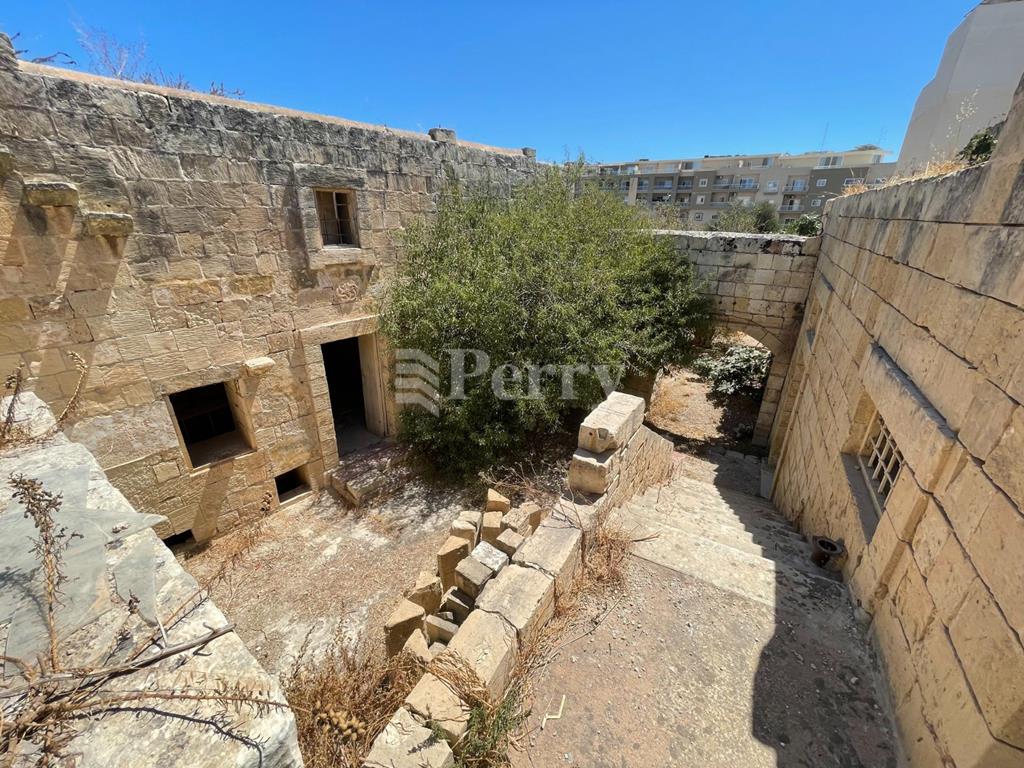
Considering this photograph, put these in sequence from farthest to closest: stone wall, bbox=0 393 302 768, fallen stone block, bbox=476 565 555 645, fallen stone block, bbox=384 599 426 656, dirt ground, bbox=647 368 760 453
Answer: dirt ground, bbox=647 368 760 453 < fallen stone block, bbox=384 599 426 656 < fallen stone block, bbox=476 565 555 645 < stone wall, bbox=0 393 302 768

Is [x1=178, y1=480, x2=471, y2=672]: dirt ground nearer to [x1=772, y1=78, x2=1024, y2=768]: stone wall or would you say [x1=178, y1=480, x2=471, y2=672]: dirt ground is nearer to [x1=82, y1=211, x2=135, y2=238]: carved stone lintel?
[x1=82, y1=211, x2=135, y2=238]: carved stone lintel

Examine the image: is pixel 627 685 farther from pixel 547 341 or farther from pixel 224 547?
pixel 224 547

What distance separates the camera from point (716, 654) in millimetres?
2527

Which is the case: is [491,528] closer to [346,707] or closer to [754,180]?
[346,707]

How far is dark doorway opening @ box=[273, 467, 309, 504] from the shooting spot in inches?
254

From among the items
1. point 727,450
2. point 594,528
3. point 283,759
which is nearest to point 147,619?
point 283,759

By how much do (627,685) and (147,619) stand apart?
231 centimetres

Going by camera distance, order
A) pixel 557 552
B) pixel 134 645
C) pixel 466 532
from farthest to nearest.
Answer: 1. pixel 466 532
2. pixel 557 552
3. pixel 134 645

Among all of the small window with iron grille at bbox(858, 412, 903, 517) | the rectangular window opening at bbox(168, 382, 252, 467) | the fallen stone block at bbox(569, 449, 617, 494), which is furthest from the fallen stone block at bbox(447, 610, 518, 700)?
the rectangular window opening at bbox(168, 382, 252, 467)

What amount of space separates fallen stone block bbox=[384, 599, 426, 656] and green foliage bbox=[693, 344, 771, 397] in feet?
30.7

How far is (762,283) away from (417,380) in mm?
6245

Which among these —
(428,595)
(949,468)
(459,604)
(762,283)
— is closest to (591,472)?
(459,604)

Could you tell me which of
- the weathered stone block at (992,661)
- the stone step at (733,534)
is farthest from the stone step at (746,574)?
the weathered stone block at (992,661)

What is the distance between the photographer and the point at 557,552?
2.98 metres
